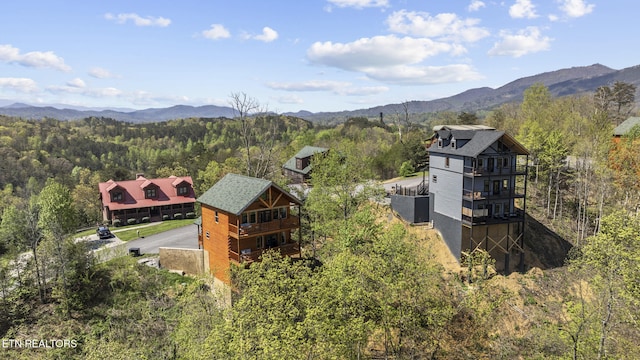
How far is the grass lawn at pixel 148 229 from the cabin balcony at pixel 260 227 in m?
26.4

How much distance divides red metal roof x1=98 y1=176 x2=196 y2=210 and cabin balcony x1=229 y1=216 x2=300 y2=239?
109 ft

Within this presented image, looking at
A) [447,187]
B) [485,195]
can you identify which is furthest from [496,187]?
[447,187]

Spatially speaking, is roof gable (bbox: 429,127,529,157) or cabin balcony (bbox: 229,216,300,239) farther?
roof gable (bbox: 429,127,529,157)

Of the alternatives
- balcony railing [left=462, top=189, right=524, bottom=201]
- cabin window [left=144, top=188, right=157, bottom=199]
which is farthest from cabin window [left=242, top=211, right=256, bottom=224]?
cabin window [left=144, top=188, right=157, bottom=199]

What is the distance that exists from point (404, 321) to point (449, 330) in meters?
→ 9.89

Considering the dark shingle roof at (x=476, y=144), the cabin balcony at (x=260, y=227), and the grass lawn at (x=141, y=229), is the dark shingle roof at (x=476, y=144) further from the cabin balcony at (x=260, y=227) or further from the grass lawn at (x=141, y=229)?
the grass lawn at (x=141, y=229)

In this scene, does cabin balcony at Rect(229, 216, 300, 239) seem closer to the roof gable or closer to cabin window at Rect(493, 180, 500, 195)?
the roof gable

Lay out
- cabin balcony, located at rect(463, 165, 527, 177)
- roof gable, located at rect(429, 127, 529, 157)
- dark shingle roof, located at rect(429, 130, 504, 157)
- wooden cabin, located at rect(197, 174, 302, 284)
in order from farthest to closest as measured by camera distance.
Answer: cabin balcony, located at rect(463, 165, 527, 177) → roof gable, located at rect(429, 127, 529, 157) → dark shingle roof, located at rect(429, 130, 504, 157) → wooden cabin, located at rect(197, 174, 302, 284)

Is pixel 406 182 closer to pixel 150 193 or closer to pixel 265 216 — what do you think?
pixel 265 216

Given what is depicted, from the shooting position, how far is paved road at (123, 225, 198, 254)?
1917 inches

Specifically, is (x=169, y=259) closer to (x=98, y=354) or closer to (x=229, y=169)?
(x=98, y=354)

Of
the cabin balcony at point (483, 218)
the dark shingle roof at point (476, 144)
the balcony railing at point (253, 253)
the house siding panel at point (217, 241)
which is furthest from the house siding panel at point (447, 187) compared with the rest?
the house siding panel at point (217, 241)

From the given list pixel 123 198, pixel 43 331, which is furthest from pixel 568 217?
pixel 123 198

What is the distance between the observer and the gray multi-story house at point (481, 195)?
43.3 m
